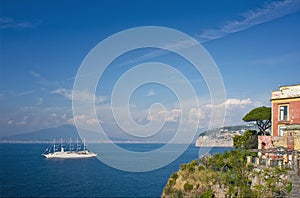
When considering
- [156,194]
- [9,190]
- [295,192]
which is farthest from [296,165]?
[9,190]

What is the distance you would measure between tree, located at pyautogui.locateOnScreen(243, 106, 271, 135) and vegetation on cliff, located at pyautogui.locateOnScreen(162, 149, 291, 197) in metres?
10.3

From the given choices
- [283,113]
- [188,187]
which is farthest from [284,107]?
[188,187]

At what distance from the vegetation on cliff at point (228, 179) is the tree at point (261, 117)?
10.3 metres

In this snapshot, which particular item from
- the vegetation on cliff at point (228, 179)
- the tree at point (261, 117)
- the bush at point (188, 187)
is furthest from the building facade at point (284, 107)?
the bush at point (188, 187)

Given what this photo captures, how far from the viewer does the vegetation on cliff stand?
18.6m

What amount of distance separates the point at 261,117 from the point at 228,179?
45.9 feet

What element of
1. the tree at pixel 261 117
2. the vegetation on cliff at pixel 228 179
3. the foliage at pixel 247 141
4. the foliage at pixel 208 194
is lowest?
the foliage at pixel 208 194

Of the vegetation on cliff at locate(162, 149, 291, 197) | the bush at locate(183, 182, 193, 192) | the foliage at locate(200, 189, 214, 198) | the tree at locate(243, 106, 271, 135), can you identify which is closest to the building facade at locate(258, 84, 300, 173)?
the vegetation on cliff at locate(162, 149, 291, 197)

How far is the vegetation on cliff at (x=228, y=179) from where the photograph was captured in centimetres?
1861

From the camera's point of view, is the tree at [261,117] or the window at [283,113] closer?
the window at [283,113]

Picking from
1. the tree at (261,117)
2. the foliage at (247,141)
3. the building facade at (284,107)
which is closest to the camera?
the building facade at (284,107)

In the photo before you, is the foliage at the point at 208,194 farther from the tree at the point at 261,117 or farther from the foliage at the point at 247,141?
the tree at the point at 261,117

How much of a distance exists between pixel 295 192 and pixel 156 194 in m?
28.4

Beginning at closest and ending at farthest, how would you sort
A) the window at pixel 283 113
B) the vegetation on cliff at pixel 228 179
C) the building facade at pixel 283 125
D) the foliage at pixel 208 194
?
the vegetation on cliff at pixel 228 179 < the building facade at pixel 283 125 < the foliage at pixel 208 194 < the window at pixel 283 113
